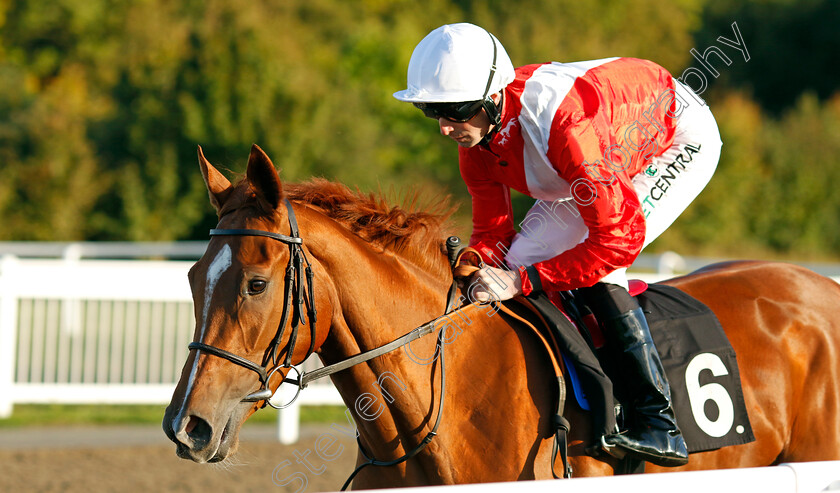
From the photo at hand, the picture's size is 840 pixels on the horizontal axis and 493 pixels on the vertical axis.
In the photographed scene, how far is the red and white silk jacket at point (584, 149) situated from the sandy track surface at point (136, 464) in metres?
3.03

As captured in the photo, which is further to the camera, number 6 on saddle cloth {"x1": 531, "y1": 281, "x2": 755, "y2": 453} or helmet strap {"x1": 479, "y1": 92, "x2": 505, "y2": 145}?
number 6 on saddle cloth {"x1": 531, "y1": 281, "x2": 755, "y2": 453}

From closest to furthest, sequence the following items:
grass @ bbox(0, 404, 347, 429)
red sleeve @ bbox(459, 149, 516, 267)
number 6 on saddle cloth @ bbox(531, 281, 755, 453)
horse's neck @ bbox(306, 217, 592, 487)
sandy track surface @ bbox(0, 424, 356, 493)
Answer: horse's neck @ bbox(306, 217, 592, 487)
number 6 on saddle cloth @ bbox(531, 281, 755, 453)
red sleeve @ bbox(459, 149, 516, 267)
sandy track surface @ bbox(0, 424, 356, 493)
grass @ bbox(0, 404, 347, 429)

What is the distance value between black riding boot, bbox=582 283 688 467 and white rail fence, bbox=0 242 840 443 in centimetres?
454

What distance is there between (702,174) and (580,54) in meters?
18.2

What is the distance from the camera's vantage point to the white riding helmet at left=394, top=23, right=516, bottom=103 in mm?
2467

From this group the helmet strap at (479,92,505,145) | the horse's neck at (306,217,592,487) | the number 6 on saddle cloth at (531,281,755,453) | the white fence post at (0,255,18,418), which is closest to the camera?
the horse's neck at (306,217,592,487)

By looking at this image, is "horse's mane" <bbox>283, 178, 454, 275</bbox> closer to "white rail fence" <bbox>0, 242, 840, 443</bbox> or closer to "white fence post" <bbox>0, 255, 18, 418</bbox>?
"white rail fence" <bbox>0, 242, 840, 443</bbox>

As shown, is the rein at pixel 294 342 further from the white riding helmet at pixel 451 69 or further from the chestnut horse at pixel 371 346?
the white riding helmet at pixel 451 69

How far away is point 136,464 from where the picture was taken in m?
5.91

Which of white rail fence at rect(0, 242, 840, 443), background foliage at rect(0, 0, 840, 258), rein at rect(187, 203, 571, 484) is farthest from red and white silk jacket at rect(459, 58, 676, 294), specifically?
background foliage at rect(0, 0, 840, 258)

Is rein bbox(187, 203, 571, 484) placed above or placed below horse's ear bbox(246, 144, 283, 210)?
below

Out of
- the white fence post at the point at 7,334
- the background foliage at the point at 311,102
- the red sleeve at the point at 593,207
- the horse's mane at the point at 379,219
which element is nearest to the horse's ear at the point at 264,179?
the horse's mane at the point at 379,219

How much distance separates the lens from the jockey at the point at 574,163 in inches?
98.1

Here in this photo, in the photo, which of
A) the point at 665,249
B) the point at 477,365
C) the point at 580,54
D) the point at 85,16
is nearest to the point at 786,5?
the point at 580,54
